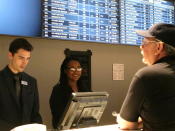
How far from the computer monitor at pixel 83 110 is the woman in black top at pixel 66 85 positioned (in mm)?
816

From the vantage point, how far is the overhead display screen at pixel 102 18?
3057mm

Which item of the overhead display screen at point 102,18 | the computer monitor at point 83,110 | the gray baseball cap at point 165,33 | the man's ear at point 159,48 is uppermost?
the overhead display screen at point 102,18

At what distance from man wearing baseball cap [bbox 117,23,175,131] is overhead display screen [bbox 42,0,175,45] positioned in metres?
1.75

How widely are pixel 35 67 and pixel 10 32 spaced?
504mm

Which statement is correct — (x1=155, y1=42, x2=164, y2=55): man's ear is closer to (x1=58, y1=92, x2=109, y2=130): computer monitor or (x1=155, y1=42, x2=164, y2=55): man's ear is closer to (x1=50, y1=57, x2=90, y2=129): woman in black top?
(x1=58, y1=92, x2=109, y2=130): computer monitor

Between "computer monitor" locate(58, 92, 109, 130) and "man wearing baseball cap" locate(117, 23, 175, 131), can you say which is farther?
"computer monitor" locate(58, 92, 109, 130)

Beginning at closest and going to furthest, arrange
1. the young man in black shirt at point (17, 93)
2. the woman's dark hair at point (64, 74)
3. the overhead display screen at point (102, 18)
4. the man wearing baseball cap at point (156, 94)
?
the man wearing baseball cap at point (156, 94), the young man in black shirt at point (17, 93), the woman's dark hair at point (64, 74), the overhead display screen at point (102, 18)

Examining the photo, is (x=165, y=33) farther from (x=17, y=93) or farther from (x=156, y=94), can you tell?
(x=17, y=93)

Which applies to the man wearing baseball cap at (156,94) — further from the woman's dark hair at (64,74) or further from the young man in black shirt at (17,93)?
the woman's dark hair at (64,74)

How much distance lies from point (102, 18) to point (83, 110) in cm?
194

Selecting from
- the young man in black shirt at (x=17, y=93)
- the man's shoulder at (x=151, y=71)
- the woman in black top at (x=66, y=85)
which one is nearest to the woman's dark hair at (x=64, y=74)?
the woman in black top at (x=66, y=85)

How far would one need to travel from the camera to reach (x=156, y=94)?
4.44 ft

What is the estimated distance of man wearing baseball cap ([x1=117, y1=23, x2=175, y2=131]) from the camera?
1.34 meters

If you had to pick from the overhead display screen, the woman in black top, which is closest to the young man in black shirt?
the woman in black top
